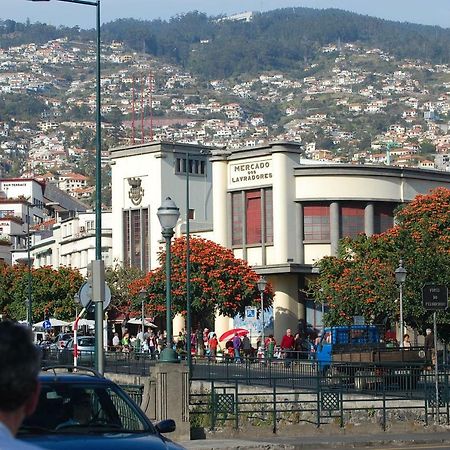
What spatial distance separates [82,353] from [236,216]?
24.0 meters

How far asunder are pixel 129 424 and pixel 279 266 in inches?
2410

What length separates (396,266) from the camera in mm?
57562

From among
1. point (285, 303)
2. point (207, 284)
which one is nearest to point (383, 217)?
point (285, 303)

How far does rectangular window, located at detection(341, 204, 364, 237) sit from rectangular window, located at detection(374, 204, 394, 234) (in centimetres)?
93

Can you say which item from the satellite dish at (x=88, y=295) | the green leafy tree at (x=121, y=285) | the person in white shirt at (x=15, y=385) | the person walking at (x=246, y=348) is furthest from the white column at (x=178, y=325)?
the person in white shirt at (x=15, y=385)

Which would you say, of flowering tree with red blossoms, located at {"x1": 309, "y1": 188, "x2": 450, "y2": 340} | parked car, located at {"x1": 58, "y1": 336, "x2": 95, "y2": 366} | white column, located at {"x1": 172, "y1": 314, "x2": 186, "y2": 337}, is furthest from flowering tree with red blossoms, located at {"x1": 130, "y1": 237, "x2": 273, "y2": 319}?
white column, located at {"x1": 172, "y1": 314, "x2": 186, "y2": 337}

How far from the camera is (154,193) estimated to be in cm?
9231

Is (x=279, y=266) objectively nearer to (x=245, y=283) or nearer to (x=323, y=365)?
(x=245, y=283)

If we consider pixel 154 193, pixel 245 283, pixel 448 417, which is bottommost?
pixel 448 417

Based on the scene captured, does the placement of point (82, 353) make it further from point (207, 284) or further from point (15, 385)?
point (15, 385)

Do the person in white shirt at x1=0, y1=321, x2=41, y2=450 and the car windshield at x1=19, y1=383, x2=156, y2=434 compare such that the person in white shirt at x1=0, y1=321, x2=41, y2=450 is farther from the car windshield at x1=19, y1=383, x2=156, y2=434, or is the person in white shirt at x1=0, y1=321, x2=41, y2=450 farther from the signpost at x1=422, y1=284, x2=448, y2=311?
the signpost at x1=422, y1=284, x2=448, y2=311

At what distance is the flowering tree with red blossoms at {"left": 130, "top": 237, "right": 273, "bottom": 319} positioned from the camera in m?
69.1

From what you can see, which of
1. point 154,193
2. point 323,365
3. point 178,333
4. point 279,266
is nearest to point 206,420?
point 323,365

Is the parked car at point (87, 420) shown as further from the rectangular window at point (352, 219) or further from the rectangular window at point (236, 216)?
the rectangular window at point (236, 216)
